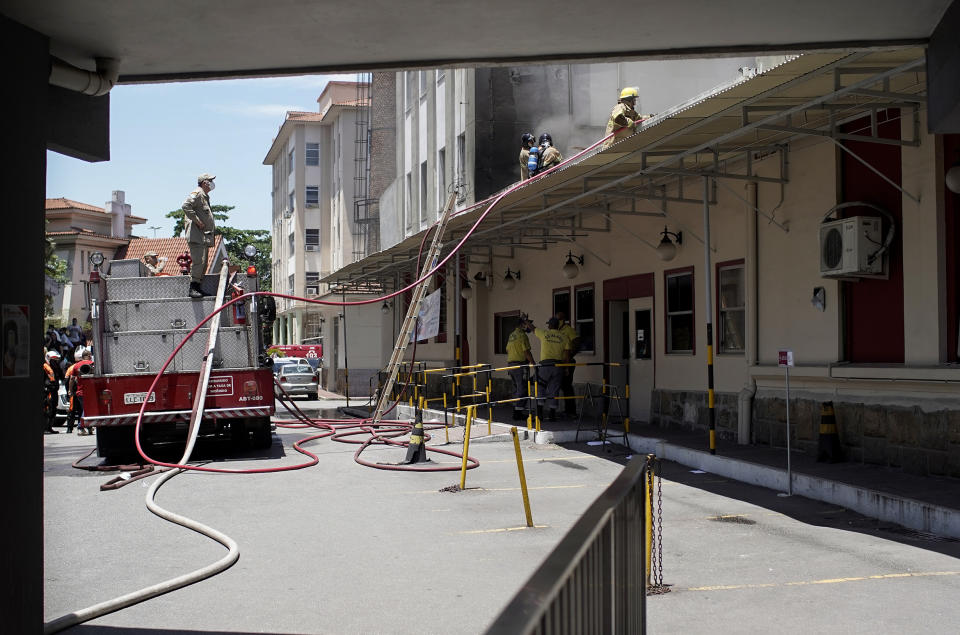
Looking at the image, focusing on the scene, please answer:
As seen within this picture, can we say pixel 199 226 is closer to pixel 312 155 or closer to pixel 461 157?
pixel 461 157

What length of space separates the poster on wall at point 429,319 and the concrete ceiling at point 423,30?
1150 centimetres

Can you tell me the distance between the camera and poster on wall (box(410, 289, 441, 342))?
58.3 feet

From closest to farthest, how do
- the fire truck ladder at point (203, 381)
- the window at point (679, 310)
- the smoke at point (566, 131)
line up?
the fire truck ladder at point (203, 381), the window at point (679, 310), the smoke at point (566, 131)

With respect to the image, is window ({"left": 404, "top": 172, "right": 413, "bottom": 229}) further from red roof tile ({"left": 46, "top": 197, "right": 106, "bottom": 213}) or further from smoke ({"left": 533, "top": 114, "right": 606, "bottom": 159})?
red roof tile ({"left": 46, "top": 197, "right": 106, "bottom": 213})

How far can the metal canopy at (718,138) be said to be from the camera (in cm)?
959

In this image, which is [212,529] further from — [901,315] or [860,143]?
[860,143]

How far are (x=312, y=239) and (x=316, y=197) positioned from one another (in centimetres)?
282

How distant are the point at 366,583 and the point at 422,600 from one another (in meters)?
0.69

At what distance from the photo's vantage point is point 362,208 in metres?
52.3

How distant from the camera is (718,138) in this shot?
11.7 m

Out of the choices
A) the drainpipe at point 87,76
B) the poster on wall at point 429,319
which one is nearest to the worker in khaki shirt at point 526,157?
the poster on wall at point 429,319

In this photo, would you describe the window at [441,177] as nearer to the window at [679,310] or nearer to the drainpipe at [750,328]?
the window at [679,310]

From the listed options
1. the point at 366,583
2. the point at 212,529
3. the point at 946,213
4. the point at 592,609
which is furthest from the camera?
the point at 946,213

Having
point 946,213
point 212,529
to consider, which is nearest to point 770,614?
point 212,529
